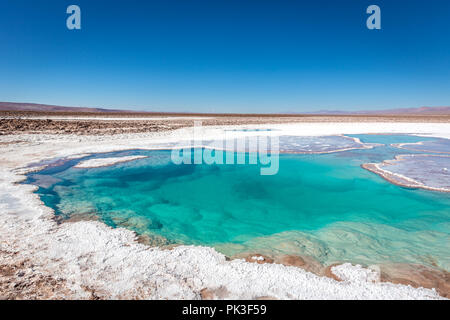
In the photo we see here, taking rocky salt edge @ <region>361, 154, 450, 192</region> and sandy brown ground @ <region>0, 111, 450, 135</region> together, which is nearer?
rocky salt edge @ <region>361, 154, 450, 192</region>

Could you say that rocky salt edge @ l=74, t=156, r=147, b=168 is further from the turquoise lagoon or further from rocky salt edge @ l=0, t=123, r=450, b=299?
rocky salt edge @ l=0, t=123, r=450, b=299

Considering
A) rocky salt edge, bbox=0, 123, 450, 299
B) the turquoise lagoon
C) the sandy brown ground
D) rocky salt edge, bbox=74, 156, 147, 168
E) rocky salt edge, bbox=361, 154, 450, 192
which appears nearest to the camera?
rocky salt edge, bbox=0, 123, 450, 299

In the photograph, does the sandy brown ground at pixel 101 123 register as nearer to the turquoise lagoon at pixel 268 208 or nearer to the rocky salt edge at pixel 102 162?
the rocky salt edge at pixel 102 162

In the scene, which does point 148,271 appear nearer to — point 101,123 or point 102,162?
point 102,162

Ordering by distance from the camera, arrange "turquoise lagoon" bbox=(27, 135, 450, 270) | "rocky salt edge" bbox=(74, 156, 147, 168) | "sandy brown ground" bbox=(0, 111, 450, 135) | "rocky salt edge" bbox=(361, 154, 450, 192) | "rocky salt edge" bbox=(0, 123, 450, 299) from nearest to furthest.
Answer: "rocky salt edge" bbox=(0, 123, 450, 299)
"turquoise lagoon" bbox=(27, 135, 450, 270)
"rocky salt edge" bbox=(361, 154, 450, 192)
"rocky salt edge" bbox=(74, 156, 147, 168)
"sandy brown ground" bbox=(0, 111, 450, 135)

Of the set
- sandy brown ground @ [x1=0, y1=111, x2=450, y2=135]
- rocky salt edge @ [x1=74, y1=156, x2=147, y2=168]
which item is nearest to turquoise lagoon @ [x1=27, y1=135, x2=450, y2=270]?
rocky salt edge @ [x1=74, y1=156, x2=147, y2=168]
